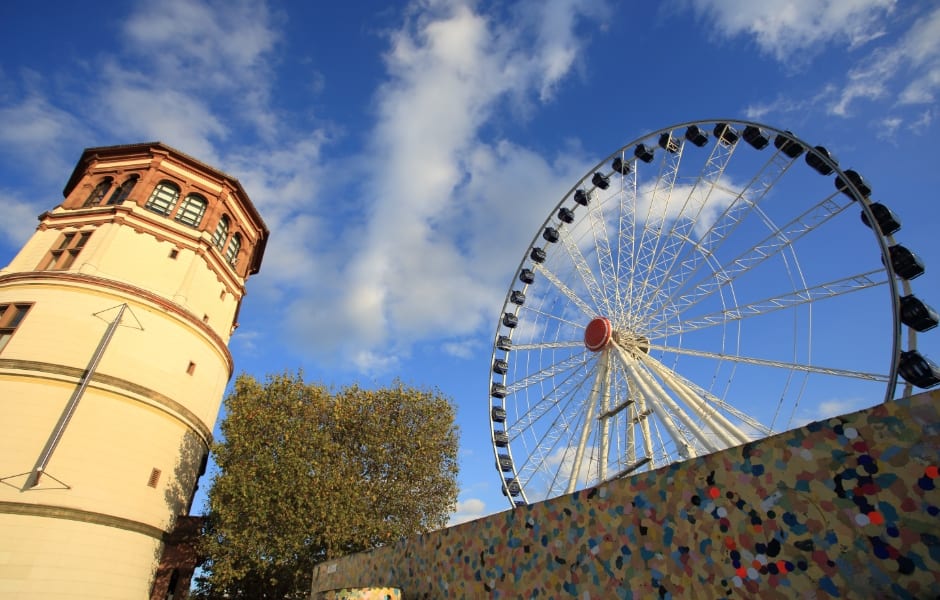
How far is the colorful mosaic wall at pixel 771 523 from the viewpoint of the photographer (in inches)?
A: 168

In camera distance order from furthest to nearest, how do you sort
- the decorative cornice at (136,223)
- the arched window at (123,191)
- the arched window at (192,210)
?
the arched window at (192,210) < the arched window at (123,191) < the decorative cornice at (136,223)

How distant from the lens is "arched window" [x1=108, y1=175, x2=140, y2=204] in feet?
101

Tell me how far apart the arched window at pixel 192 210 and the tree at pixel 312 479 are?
10.9 metres

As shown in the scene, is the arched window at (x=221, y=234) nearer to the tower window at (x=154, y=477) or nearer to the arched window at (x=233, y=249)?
the arched window at (x=233, y=249)

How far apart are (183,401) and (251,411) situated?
3.85 m

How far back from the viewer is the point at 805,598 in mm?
4707

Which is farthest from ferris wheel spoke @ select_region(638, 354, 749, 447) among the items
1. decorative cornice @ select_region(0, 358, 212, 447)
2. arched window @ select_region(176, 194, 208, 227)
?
arched window @ select_region(176, 194, 208, 227)

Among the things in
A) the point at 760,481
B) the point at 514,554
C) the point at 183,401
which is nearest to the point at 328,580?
the point at 514,554

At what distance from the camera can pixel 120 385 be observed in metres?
24.4

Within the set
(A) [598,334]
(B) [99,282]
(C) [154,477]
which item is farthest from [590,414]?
(B) [99,282]

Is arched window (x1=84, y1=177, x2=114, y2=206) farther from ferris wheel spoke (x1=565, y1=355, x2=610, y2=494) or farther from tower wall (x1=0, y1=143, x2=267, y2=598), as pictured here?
ferris wheel spoke (x1=565, y1=355, x2=610, y2=494)

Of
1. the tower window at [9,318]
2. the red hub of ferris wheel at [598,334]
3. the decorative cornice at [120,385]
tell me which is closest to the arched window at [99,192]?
the tower window at [9,318]

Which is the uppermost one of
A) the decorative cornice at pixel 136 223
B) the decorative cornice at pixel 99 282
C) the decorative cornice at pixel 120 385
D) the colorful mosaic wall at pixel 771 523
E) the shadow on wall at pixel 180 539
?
the decorative cornice at pixel 136 223

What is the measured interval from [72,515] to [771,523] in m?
26.4
